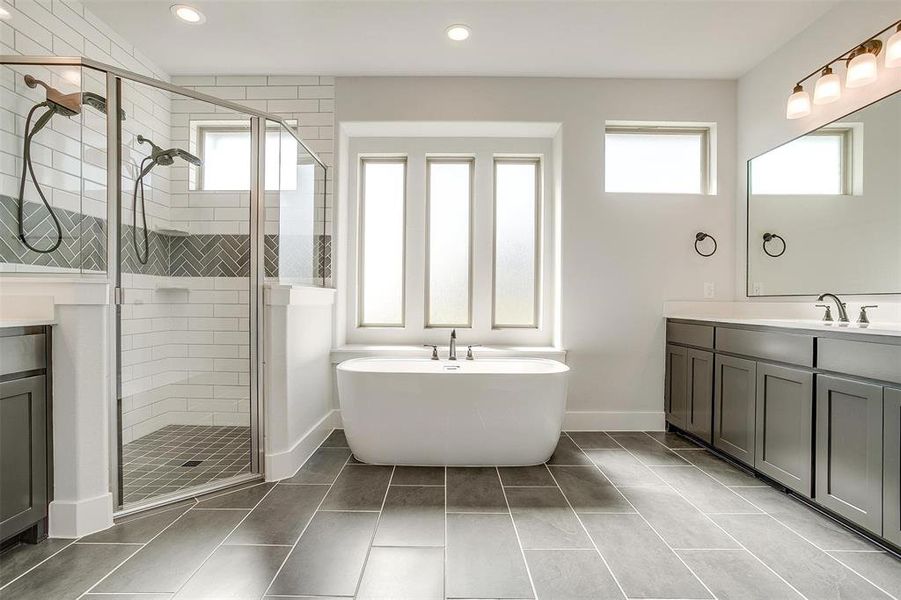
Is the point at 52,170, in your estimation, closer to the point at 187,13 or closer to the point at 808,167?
the point at 187,13

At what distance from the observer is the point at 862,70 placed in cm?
214

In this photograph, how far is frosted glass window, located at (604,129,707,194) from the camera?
337 cm

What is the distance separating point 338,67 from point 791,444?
357 cm

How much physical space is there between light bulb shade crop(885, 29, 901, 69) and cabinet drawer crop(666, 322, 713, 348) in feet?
4.99

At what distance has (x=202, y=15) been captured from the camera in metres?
2.55

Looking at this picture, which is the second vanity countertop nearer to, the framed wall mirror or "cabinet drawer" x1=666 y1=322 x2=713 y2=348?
"cabinet drawer" x1=666 y1=322 x2=713 y2=348

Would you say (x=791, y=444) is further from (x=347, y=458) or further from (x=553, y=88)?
(x=553, y=88)

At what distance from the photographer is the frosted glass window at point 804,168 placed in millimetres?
2389

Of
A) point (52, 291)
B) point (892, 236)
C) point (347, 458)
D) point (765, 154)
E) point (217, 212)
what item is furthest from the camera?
point (765, 154)

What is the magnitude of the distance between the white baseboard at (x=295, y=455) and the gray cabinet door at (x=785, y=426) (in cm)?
255

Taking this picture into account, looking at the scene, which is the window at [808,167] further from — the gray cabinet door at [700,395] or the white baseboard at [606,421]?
the white baseboard at [606,421]

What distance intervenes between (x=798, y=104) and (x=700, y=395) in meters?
1.83

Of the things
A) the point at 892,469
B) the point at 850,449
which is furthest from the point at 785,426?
the point at 892,469

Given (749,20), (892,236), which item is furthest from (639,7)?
(892,236)
